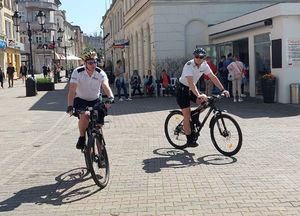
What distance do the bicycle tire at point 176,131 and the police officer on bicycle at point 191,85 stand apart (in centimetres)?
29

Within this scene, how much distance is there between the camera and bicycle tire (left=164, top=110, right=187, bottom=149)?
28.7 ft

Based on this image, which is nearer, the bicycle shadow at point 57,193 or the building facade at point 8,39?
the bicycle shadow at point 57,193

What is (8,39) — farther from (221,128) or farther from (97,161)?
(97,161)

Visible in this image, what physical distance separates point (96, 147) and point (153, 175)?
94 cm

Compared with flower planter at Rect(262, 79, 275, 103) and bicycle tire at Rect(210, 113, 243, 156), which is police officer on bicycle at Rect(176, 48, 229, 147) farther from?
flower planter at Rect(262, 79, 275, 103)

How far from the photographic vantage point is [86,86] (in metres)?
6.79

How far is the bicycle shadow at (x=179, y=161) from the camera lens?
742 centimetres

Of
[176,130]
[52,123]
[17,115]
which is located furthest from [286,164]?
[17,115]

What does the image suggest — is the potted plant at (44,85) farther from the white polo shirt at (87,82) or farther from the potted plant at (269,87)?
the white polo shirt at (87,82)

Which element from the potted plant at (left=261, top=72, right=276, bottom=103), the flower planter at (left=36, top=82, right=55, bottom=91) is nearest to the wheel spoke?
the potted plant at (left=261, top=72, right=276, bottom=103)

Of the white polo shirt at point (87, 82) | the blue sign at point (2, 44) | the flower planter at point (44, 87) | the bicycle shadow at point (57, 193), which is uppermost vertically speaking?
the blue sign at point (2, 44)

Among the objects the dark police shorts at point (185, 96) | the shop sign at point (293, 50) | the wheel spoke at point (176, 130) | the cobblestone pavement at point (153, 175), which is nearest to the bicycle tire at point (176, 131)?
the wheel spoke at point (176, 130)

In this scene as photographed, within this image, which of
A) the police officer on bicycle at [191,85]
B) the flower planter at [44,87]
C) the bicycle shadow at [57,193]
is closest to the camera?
the bicycle shadow at [57,193]

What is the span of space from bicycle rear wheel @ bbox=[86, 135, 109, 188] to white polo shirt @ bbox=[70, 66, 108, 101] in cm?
67
